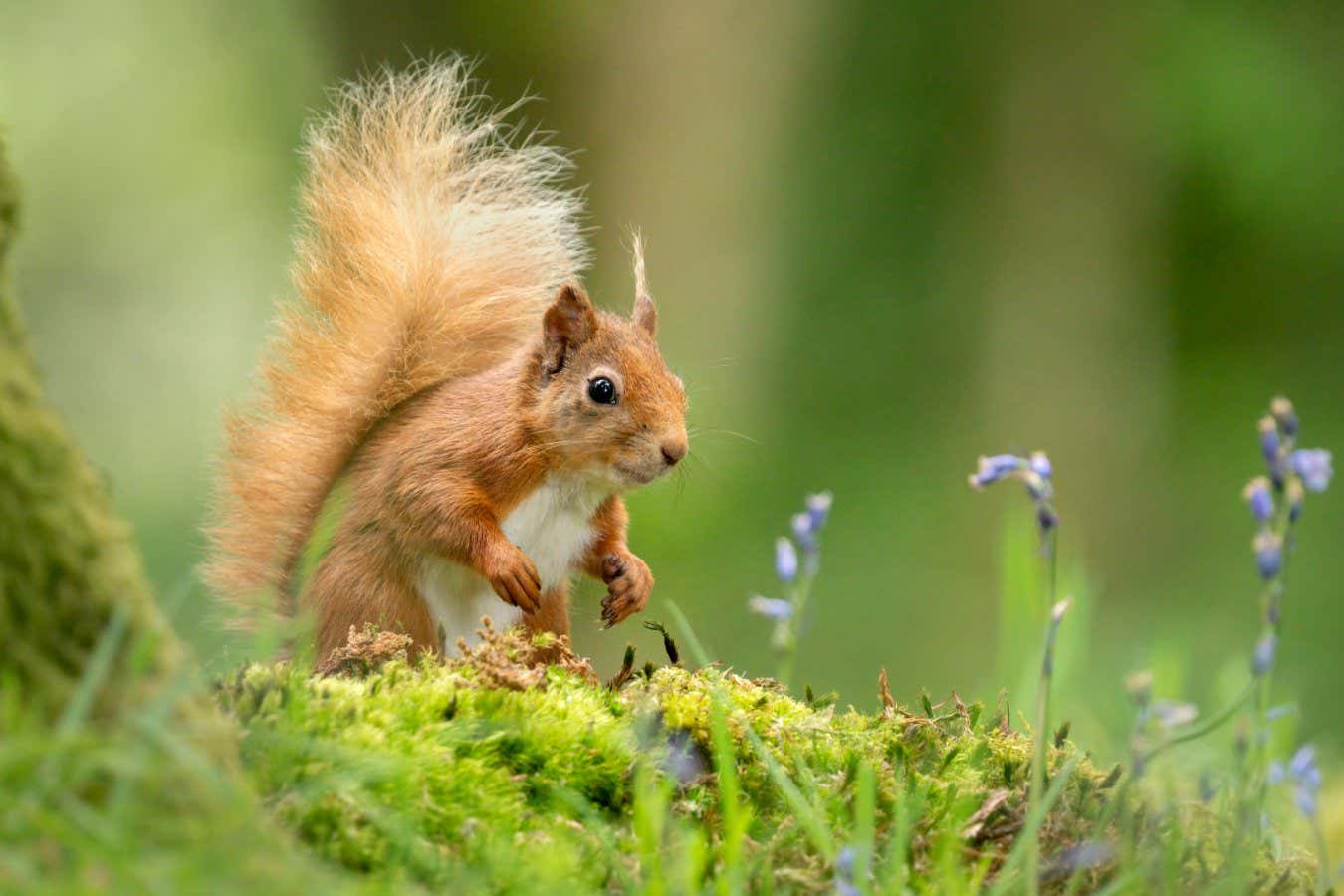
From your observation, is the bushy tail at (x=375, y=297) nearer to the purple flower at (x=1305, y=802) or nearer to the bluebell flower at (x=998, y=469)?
the bluebell flower at (x=998, y=469)

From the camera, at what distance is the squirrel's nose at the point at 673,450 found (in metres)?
3.21

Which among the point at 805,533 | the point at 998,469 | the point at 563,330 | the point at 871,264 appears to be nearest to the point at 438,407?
the point at 563,330

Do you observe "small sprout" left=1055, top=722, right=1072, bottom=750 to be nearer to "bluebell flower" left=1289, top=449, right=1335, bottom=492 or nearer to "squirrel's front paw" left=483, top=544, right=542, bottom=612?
"bluebell flower" left=1289, top=449, right=1335, bottom=492

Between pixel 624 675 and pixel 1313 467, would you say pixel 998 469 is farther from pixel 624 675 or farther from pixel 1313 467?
pixel 624 675

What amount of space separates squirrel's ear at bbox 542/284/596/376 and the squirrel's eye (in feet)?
0.30

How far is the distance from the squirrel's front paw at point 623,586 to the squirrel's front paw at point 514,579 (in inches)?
6.1

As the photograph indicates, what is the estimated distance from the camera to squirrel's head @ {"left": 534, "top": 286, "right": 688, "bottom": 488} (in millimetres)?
3209

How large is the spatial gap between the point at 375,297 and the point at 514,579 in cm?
86

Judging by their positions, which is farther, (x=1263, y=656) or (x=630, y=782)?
(x=630, y=782)

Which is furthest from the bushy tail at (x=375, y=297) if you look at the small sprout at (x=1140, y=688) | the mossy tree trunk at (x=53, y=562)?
the small sprout at (x=1140, y=688)

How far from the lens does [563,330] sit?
329 cm

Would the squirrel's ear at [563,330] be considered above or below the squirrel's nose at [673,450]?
above

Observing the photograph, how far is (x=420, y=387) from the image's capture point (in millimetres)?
3475

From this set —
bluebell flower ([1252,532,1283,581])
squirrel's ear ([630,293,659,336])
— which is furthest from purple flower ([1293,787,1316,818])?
squirrel's ear ([630,293,659,336])
